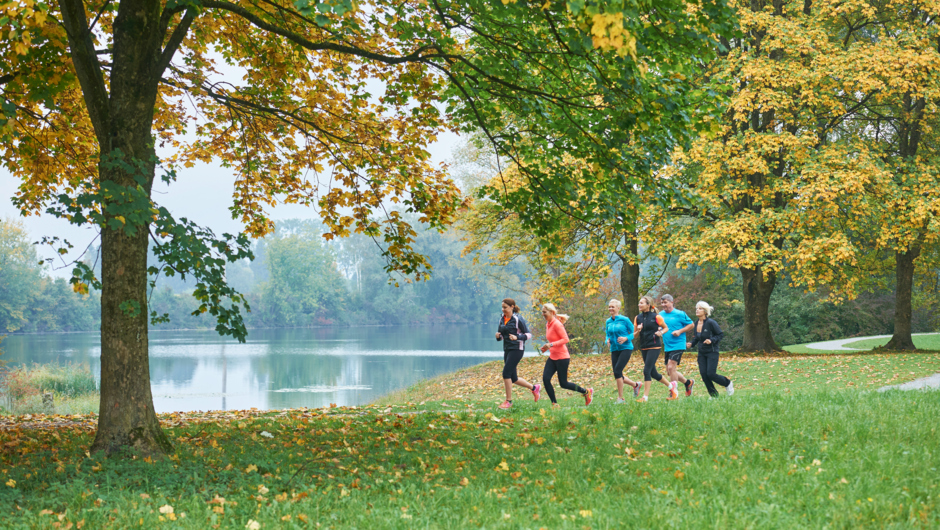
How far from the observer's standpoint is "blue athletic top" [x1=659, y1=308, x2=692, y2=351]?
1063 cm

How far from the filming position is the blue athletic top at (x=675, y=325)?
10.6m

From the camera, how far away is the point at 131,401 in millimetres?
6449

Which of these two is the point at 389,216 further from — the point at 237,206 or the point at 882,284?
the point at 882,284

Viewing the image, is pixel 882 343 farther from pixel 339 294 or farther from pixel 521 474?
pixel 339 294

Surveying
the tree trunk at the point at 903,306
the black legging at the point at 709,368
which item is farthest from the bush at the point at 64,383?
the tree trunk at the point at 903,306

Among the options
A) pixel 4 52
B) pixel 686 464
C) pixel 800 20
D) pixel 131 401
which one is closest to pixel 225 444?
pixel 131 401

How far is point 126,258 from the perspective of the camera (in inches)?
254

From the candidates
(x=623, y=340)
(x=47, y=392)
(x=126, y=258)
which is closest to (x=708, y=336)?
(x=623, y=340)

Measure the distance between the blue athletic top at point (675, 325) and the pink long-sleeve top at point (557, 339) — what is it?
1.72 metres

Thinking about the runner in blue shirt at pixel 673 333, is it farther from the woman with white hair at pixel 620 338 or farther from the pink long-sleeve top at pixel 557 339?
the pink long-sleeve top at pixel 557 339

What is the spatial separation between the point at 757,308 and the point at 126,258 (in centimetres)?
2034

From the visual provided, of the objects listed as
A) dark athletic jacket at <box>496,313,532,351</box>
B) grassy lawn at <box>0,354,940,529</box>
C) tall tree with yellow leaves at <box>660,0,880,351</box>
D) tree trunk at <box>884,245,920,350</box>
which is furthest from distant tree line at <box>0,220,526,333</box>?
grassy lawn at <box>0,354,940,529</box>

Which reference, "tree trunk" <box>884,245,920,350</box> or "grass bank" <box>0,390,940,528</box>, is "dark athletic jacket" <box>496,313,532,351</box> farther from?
"tree trunk" <box>884,245,920,350</box>

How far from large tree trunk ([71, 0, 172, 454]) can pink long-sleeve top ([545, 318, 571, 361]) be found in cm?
548
